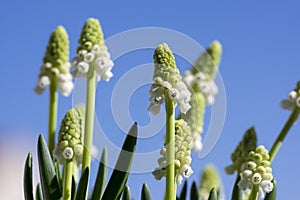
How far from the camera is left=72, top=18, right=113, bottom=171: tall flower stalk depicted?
1.46 metres

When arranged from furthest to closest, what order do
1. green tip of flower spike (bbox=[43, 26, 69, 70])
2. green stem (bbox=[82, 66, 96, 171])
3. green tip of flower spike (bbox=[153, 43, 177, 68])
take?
green tip of flower spike (bbox=[43, 26, 69, 70]) → green stem (bbox=[82, 66, 96, 171]) → green tip of flower spike (bbox=[153, 43, 177, 68])

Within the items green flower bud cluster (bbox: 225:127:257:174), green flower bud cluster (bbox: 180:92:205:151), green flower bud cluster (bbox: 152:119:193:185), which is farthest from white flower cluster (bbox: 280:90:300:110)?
green flower bud cluster (bbox: 152:119:193:185)

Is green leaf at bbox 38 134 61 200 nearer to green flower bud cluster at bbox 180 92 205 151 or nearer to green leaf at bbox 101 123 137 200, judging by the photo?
green leaf at bbox 101 123 137 200

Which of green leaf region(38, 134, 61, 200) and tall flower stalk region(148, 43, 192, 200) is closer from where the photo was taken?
tall flower stalk region(148, 43, 192, 200)

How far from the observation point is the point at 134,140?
1272mm

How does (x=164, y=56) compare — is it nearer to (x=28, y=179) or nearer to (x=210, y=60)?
(x=28, y=179)

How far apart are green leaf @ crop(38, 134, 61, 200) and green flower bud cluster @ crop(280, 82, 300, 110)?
73 centimetres

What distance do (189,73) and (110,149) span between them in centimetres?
138

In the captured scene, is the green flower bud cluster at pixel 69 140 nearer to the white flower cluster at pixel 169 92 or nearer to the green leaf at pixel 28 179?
the green leaf at pixel 28 179

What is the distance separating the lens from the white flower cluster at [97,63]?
151 cm

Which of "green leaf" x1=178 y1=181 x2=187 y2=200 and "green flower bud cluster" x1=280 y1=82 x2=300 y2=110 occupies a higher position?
"green flower bud cluster" x1=280 y1=82 x2=300 y2=110

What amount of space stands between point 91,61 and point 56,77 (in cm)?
33

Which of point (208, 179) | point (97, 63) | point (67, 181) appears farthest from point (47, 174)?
point (208, 179)

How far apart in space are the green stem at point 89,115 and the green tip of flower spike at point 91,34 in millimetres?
78
